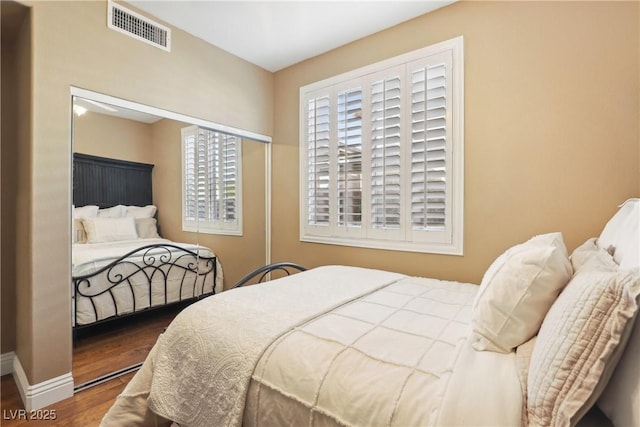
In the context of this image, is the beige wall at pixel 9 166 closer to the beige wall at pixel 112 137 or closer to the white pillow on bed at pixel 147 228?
the beige wall at pixel 112 137

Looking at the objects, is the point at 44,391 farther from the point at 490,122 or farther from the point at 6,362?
the point at 490,122

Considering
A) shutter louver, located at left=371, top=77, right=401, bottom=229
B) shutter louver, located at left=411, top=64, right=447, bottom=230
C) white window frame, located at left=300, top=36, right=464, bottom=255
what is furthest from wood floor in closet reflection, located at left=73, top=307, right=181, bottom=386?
shutter louver, located at left=411, top=64, right=447, bottom=230

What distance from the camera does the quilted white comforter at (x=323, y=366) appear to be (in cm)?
84

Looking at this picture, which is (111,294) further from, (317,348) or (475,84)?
(475,84)

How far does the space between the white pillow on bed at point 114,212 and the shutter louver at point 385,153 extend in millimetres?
1976

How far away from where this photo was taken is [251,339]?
1.17m

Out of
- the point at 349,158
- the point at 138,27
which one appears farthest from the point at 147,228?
the point at 349,158

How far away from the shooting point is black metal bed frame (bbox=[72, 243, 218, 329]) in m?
2.12

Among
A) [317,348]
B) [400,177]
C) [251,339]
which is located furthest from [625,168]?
[251,339]

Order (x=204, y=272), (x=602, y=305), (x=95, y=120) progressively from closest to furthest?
(x=602, y=305)
(x=95, y=120)
(x=204, y=272)

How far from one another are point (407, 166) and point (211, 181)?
177 cm

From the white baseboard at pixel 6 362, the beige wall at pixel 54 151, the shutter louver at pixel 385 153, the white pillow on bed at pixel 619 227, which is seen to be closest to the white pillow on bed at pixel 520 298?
the white pillow on bed at pixel 619 227

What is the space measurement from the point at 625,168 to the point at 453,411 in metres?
1.83

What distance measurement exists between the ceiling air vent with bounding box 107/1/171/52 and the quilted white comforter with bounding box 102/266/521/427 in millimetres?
2093
